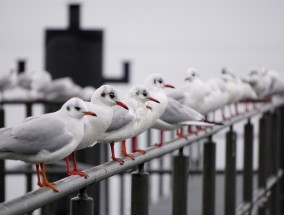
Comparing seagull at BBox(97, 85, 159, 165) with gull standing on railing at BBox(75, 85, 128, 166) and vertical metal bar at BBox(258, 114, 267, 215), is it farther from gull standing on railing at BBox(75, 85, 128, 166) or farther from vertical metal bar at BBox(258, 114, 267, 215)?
vertical metal bar at BBox(258, 114, 267, 215)

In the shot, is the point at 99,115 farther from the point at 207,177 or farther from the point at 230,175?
the point at 230,175

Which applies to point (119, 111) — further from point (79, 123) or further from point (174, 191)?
point (79, 123)

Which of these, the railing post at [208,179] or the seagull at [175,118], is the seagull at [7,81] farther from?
the railing post at [208,179]

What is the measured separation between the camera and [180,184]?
3.68 metres

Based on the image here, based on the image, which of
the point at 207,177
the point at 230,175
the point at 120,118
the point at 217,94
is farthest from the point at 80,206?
the point at 217,94

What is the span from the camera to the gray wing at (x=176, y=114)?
15.0ft

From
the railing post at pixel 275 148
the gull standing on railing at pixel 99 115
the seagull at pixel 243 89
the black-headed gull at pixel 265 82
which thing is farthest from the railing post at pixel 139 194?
the black-headed gull at pixel 265 82

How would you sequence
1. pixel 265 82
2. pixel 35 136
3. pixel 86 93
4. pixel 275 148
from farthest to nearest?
pixel 86 93 → pixel 265 82 → pixel 275 148 → pixel 35 136

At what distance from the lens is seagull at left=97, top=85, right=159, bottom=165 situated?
360 centimetres

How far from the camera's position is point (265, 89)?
877 centimetres

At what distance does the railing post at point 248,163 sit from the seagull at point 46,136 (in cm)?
296

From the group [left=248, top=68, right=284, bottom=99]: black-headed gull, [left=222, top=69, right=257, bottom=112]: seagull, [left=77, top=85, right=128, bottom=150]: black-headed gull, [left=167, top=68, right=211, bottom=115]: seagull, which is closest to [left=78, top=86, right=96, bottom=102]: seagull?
[left=248, top=68, right=284, bottom=99]: black-headed gull

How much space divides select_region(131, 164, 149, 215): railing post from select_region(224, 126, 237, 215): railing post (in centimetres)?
195

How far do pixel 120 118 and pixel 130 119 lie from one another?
6 centimetres
